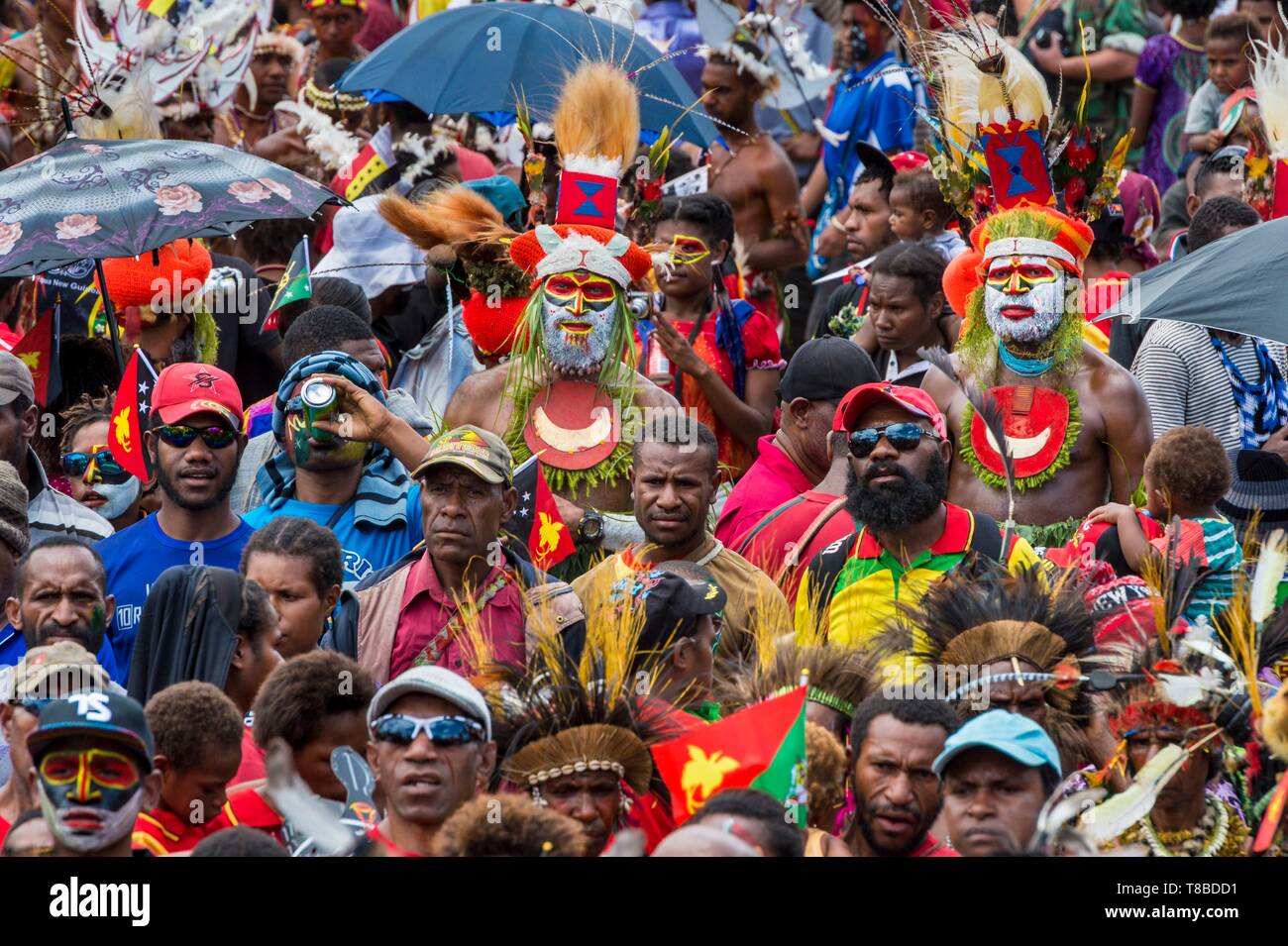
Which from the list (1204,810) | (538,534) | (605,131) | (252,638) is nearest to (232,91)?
(605,131)

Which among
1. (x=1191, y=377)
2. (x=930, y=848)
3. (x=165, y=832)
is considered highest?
(x=1191, y=377)

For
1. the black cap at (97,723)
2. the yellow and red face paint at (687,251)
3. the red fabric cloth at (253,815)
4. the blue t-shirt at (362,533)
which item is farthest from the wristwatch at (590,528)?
the black cap at (97,723)

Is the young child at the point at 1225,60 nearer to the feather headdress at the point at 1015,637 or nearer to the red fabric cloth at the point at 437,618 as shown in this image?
the feather headdress at the point at 1015,637

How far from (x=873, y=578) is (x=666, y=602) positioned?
3.01ft

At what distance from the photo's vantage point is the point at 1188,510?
7164mm

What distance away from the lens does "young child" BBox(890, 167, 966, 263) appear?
9773mm

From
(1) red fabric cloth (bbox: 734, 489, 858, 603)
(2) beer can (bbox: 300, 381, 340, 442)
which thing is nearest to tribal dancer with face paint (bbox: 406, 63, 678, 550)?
(1) red fabric cloth (bbox: 734, 489, 858, 603)

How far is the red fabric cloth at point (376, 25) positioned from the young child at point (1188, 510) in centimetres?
651

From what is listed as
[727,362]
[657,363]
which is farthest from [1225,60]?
[657,363]

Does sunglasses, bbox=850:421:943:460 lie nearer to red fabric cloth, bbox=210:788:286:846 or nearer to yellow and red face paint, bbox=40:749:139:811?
red fabric cloth, bbox=210:788:286:846

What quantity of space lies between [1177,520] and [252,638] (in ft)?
9.26

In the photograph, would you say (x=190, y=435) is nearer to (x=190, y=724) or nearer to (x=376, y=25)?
(x=190, y=724)

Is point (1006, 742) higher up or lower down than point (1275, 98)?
lower down
